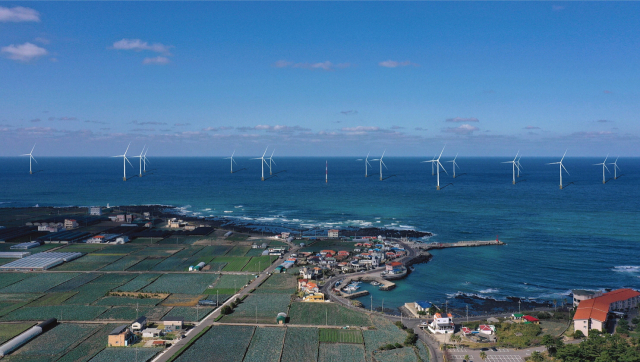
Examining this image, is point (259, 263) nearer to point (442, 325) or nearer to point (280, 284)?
point (280, 284)

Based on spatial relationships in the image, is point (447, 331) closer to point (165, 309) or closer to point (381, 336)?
point (381, 336)

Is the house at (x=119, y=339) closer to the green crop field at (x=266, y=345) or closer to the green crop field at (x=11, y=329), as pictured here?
the green crop field at (x=11, y=329)

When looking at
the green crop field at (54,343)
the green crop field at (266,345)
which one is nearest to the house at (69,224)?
the green crop field at (54,343)

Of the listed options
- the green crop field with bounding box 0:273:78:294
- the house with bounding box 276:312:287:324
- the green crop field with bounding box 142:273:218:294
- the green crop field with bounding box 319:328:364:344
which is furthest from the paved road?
the green crop field with bounding box 0:273:78:294

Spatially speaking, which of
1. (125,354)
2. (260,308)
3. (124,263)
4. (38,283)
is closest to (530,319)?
(260,308)

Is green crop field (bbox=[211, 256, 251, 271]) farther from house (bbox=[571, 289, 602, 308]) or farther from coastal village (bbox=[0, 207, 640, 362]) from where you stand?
house (bbox=[571, 289, 602, 308])

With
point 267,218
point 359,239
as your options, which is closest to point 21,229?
point 267,218
